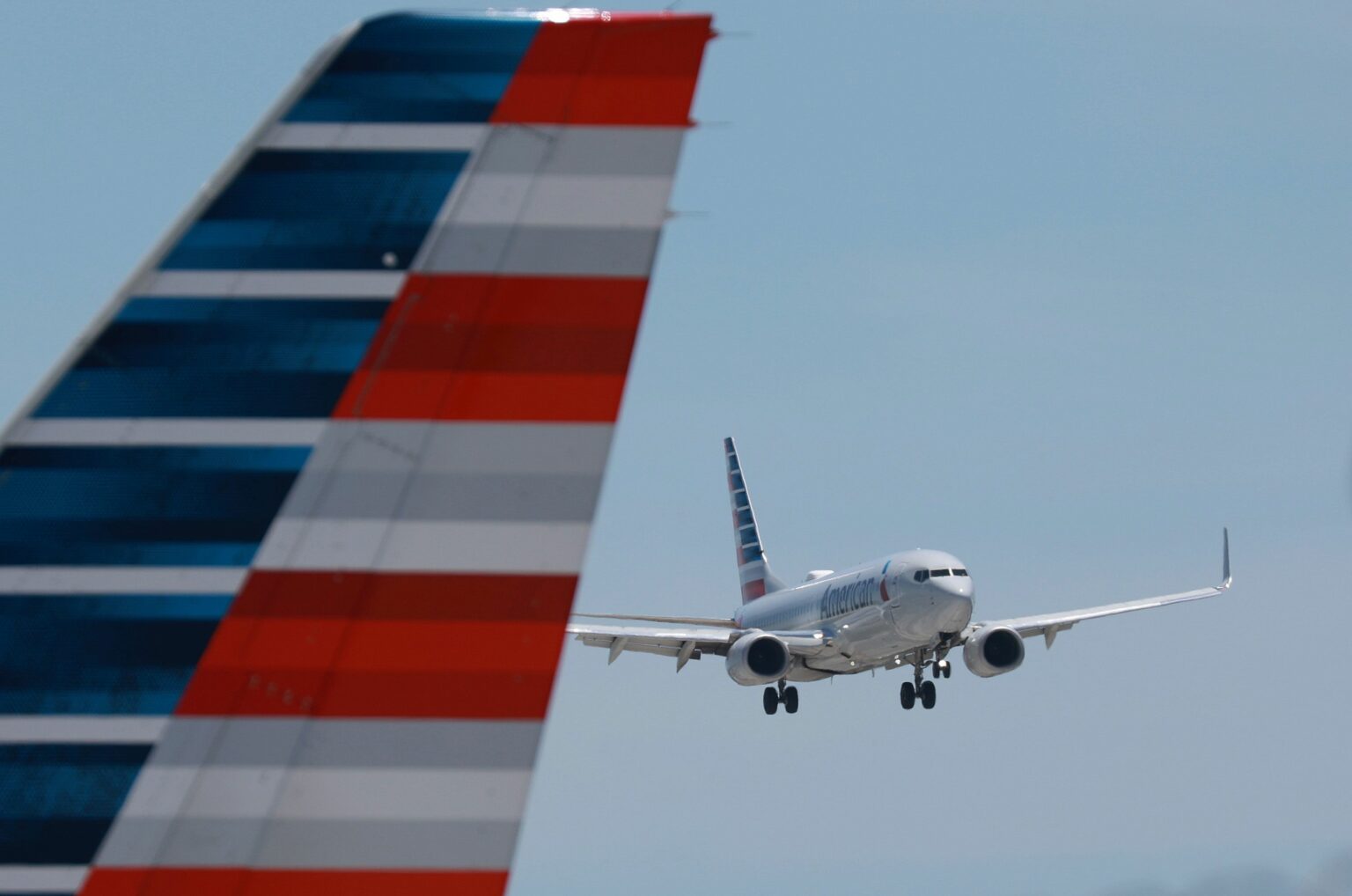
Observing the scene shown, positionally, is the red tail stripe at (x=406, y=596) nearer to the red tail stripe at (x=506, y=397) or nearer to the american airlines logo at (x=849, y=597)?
the red tail stripe at (x=506, y=397)

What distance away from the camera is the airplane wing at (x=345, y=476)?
377 cm

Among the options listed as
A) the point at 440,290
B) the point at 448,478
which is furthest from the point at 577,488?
the point at 440,290

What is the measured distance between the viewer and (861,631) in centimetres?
3838

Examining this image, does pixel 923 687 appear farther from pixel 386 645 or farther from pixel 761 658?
pixel 386 645

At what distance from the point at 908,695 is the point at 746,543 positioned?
16.9 metres

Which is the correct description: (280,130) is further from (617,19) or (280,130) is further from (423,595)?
(423,595)

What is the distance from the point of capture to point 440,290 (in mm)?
3998

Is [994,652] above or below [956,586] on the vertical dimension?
above

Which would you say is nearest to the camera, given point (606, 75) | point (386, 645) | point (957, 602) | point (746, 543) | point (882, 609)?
point (386, 645)

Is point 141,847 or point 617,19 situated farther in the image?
point 617,19

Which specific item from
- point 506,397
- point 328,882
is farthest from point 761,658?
point 328,882

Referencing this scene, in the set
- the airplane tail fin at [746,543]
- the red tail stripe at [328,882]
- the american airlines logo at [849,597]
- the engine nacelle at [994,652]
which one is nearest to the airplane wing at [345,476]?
the red tail stripe at [328,882]

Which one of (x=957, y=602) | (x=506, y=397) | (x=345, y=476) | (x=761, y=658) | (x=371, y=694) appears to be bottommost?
(x=371, y=694)

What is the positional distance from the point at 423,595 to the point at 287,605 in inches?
11.4
